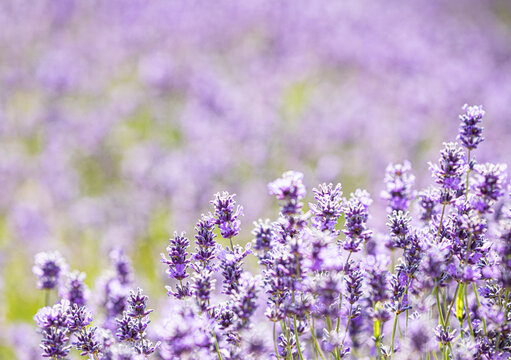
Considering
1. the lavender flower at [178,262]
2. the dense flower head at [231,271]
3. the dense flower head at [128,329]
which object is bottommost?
the dense flower head at [128,329]

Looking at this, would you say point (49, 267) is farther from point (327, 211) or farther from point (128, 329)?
point (327, 211)

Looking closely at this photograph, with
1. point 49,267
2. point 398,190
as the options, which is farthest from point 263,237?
point 49,267

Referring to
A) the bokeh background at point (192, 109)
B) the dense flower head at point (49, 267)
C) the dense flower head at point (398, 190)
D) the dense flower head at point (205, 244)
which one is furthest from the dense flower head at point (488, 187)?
the bokeh background at point (192, 109)

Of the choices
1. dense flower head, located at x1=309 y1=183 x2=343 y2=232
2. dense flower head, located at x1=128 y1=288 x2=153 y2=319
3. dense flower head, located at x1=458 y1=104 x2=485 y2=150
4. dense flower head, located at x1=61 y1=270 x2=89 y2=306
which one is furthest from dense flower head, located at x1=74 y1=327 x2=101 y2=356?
dense flower head, located at x1=458 y1=104 x2=485 y2=150

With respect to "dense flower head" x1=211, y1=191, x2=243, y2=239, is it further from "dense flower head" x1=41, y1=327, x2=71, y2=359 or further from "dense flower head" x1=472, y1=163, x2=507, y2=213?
"dense flower head" x1=472, y1=163, x2=507, y2=213

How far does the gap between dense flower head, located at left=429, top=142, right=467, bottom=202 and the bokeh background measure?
3336 mm

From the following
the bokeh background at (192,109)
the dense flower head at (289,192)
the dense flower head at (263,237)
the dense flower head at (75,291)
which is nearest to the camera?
the dense flower head at (289,192)

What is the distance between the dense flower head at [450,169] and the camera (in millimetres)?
2230

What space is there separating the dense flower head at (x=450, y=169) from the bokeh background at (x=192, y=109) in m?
3.34

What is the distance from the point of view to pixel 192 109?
27.7 feet

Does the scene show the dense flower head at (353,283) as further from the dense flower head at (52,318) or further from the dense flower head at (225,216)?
the dense flower head at (52,318)

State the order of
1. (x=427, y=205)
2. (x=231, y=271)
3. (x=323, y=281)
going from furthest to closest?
(x=427, y=205) → (x=231, y=271) → (x=323, y=281)

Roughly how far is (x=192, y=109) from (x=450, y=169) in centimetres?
649

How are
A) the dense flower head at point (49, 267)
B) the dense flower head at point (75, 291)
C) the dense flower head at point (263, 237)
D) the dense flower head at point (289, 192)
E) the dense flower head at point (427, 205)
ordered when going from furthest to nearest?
the dense flower head at point (49, 267) < the dense flower head at point (75, 291) < the dense flower head at point (427, 205) < the dense flower head at point (263, 237) < the dense flower head at point (289, 192)
